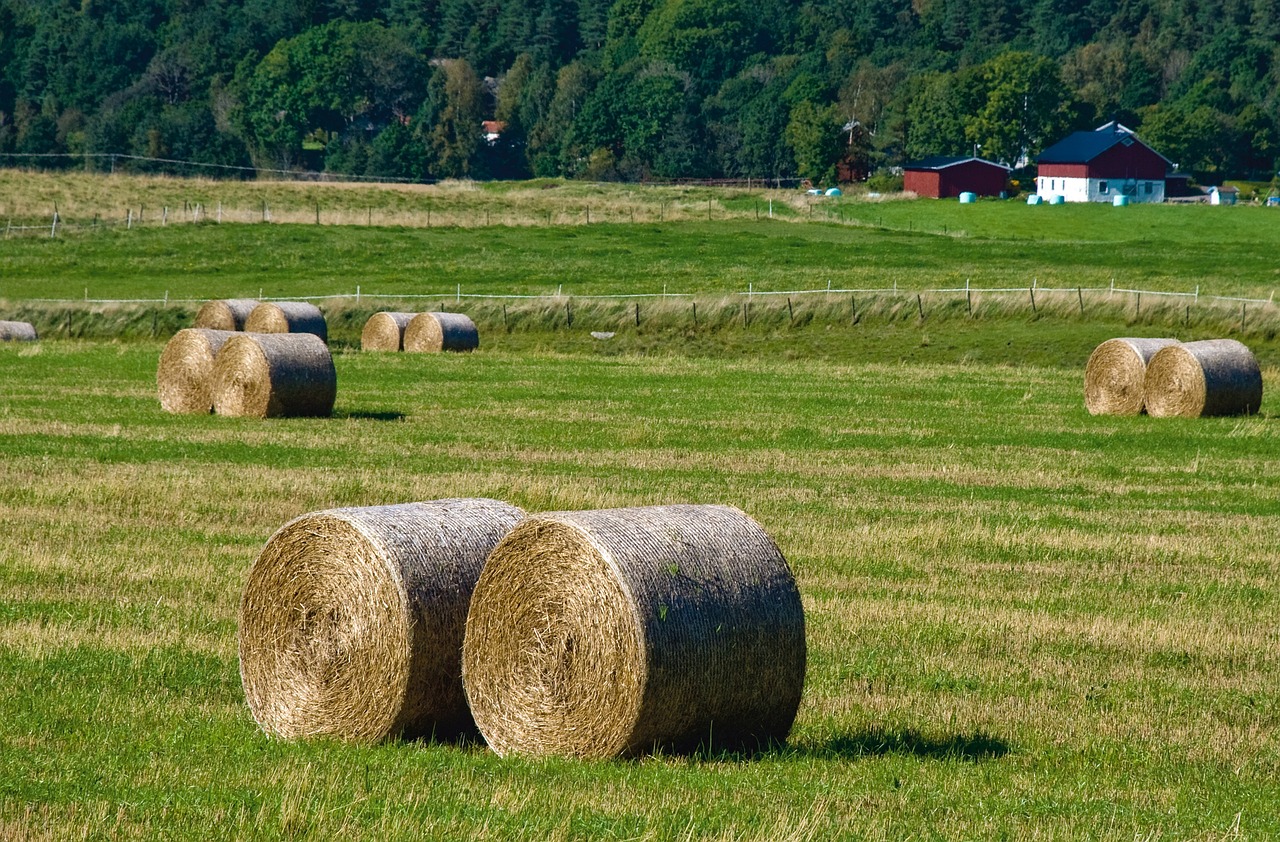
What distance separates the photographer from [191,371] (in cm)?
3328

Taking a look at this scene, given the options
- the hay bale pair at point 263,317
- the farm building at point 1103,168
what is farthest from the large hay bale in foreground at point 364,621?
the farm building at point 1103,168

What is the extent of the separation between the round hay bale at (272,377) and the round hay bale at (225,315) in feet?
54.0

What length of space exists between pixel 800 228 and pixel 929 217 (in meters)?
17.1

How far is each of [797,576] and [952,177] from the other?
144 metres

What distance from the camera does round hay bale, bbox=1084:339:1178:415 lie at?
3534 centimetres

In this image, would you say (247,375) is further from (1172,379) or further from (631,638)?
(631,638)

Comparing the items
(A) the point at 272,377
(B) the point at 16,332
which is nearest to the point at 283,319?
(B) the point at 16,332

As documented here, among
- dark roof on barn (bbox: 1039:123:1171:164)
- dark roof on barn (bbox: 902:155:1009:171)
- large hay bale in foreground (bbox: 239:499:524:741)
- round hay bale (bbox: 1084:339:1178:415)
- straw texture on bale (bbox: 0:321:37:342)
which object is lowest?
straw texture on bale (bbox: 0:321:37:342)

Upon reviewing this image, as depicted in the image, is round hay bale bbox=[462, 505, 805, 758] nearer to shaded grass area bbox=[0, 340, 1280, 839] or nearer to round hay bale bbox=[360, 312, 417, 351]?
shaded grass area bbox=[0, 340, 1280, 839]

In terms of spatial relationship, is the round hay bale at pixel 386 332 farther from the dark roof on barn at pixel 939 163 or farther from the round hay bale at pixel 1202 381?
the dark roof on barn at pixel 939 163

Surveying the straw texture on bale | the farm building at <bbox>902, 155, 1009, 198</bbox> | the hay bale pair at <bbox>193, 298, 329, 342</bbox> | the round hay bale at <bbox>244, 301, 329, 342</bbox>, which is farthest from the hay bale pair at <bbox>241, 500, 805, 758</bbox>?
the farm building at <bbox>902, 155, 1009, 198</bbox>

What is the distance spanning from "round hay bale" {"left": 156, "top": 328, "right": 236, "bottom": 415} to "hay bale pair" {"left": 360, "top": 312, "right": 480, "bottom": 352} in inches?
688

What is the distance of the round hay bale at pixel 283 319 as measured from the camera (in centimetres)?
4719

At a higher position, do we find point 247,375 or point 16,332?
point 247,375
